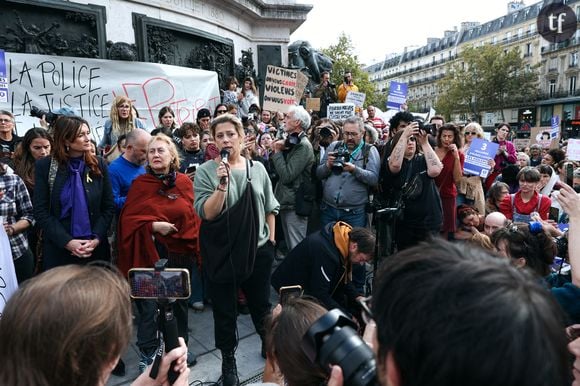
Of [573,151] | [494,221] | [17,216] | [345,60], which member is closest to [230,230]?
[17,216]

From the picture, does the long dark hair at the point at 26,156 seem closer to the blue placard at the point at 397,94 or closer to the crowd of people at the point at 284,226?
the crowd of people at the point at 284,226

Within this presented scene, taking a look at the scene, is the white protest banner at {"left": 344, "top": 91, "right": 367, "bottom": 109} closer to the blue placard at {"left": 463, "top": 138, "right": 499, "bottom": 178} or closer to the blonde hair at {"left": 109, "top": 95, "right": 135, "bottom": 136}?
the blue placard at {"left": 463, "top": 138, "right": 499, "bottom": 178}

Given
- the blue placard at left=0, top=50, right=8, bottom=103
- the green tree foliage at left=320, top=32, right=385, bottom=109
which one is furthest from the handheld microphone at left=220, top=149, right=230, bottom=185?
the green tree foliage at left=320, top=32, right=385, bottom=109

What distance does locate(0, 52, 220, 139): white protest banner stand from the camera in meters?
5.98

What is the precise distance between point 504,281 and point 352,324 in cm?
42

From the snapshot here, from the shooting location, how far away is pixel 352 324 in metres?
1.05

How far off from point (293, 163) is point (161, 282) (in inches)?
127

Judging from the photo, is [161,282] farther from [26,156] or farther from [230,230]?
[26,156]

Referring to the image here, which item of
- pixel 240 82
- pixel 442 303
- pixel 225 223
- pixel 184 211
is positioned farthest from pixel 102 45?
pixel 442 303

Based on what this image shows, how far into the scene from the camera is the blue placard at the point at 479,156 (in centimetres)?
557

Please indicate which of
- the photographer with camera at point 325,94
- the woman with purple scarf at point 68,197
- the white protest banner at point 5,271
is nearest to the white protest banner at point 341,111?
Answer: the photographer with camera at point 325,94

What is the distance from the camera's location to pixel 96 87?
6.58 m

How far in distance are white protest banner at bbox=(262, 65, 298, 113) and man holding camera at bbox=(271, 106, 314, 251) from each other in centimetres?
324

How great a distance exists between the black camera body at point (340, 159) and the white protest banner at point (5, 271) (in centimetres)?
282
